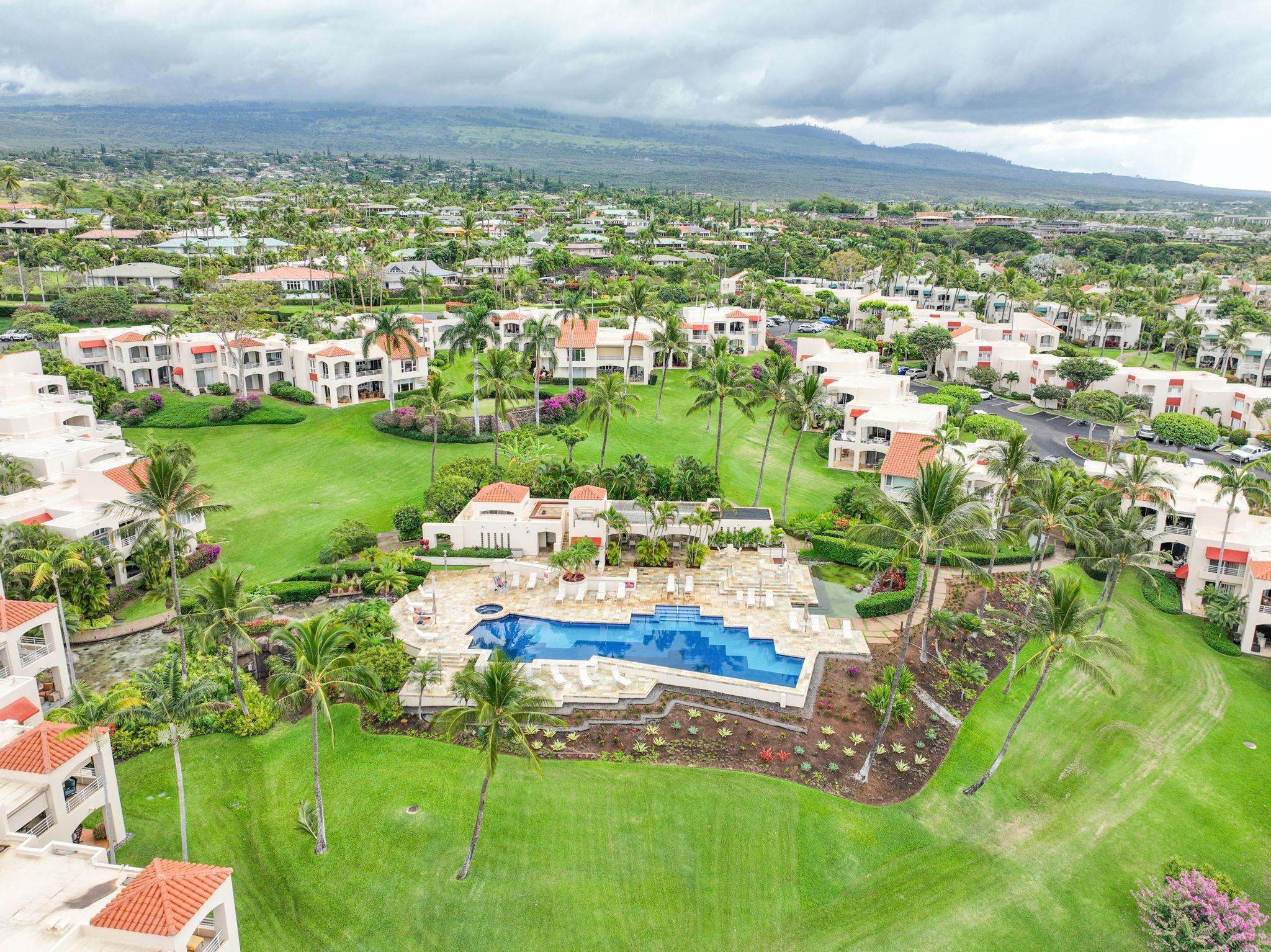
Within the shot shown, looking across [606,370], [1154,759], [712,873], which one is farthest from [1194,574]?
[606,370]

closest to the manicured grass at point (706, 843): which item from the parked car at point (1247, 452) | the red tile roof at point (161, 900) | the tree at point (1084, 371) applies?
the red tile roof at point (161, 900)

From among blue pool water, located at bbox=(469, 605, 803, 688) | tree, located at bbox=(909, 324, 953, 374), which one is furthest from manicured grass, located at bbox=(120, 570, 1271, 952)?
tree, located at bbox=(909, 324, 953, 374)

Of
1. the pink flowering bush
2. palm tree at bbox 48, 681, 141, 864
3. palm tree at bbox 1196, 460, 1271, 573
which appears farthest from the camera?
palm tree at bbox 1196, 460, 1271, 573

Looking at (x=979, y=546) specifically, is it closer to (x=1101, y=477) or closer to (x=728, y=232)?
(x=1101, y=477)

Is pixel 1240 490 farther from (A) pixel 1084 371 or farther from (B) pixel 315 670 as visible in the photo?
(B) pixel 315 670

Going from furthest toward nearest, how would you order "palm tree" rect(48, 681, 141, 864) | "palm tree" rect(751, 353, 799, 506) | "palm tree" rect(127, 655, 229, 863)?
1. "palm tree" rect(751, 353, 799, 506)
2. "palm tree" rect(127, 655, 229, 863)
3. "palm tree" rect(48, 681, 141, 864)

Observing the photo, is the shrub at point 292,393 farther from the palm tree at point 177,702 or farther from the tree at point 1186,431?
the tree at point 1186,431

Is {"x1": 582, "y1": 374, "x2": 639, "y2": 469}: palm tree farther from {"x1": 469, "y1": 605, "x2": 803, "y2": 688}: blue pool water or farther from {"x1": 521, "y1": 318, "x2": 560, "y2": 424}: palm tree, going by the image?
{"x1": 469, "y1": 605, "x2": 803, "y2": 688}: blue pool water
